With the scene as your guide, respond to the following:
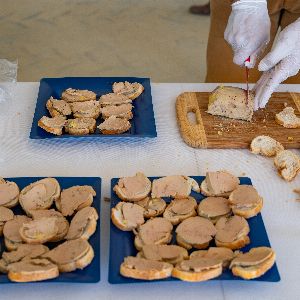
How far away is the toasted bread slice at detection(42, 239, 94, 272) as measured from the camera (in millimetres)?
963

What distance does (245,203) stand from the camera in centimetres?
113

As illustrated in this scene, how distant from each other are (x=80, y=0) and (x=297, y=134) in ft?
11.1

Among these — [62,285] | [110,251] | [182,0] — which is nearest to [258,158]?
[110,251]

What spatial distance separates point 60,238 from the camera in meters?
1.05

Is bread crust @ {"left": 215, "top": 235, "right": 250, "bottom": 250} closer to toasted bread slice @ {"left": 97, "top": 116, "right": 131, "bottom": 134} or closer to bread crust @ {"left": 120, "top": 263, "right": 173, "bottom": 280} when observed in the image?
bread crust @ {"left": 120, "top": 263, "right": 173, "bottom": 280}

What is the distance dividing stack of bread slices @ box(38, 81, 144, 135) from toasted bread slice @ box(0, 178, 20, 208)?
0.27 meters

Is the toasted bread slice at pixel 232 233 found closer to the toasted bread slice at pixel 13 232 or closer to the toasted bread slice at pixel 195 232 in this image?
the toasted bread slice at pixel 195 232

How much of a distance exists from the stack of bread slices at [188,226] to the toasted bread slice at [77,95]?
47cm

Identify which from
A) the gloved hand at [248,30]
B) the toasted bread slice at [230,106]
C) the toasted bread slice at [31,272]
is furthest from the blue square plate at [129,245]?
the gloved hand at [248,30]

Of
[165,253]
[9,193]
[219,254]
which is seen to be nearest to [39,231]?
[9,193]

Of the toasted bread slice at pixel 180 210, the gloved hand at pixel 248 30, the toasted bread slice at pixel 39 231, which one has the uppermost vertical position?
the gloved hand at pixel 248 30

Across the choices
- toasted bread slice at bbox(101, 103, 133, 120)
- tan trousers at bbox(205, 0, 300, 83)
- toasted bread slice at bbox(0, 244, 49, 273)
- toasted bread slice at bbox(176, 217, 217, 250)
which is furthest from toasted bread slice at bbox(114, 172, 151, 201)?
tan trousers at bbox(205, 0, 300, 83)

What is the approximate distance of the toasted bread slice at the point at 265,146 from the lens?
4.64ft

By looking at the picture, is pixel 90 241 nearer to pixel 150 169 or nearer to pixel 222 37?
pixel 150 169
